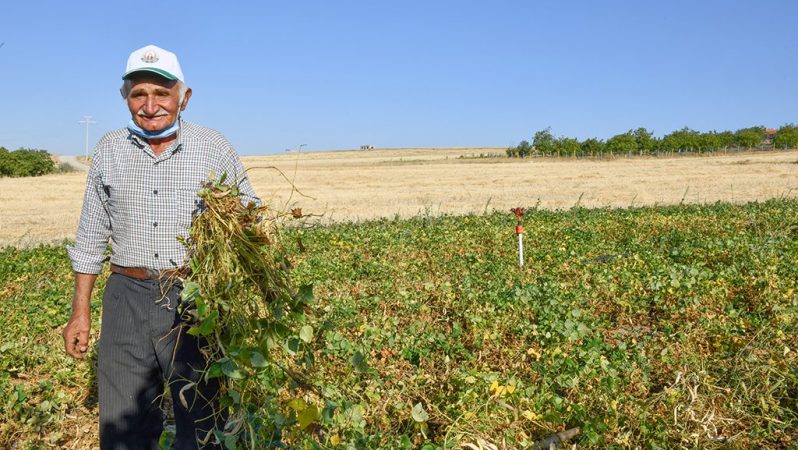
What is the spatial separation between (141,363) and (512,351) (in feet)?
9.22

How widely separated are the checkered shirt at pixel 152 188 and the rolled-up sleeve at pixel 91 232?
1.5 inches

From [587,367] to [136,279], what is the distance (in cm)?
279

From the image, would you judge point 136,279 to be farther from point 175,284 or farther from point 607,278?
point 607,278

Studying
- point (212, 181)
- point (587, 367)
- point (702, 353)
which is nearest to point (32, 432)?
point (212, 181)

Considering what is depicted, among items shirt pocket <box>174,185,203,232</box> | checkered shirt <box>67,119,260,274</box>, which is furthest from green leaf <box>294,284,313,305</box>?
shirt pocket <box>174,185,203,232</box>

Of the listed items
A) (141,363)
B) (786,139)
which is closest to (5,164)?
(141,363)

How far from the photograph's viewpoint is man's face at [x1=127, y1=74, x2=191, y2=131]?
3.02 m

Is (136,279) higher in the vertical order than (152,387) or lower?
higher

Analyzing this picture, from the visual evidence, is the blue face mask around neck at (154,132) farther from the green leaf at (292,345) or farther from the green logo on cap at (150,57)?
the green leaf at (292,345)

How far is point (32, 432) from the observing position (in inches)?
167

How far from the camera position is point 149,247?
3039mm

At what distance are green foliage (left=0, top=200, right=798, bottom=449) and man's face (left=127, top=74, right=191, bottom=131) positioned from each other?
806mm

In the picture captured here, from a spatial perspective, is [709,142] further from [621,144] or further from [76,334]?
[76,334]

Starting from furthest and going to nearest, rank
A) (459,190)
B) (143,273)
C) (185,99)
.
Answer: (459,190) → (185,99) → (143,273)
